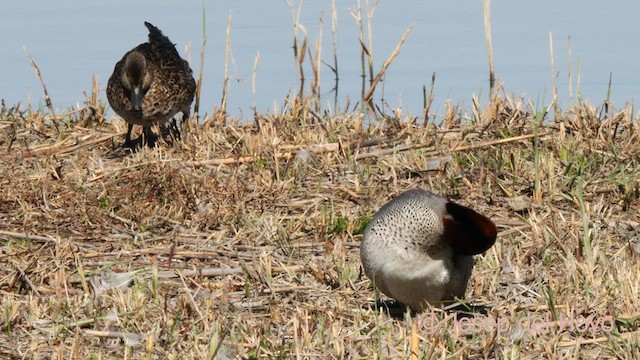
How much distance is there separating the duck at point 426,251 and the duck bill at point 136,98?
355 cm

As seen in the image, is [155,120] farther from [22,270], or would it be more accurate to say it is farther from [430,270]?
[430,270]

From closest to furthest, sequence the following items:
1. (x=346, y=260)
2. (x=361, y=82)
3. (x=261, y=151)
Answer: (x=346, y=260) < (x=261, y=151) < (x=361, y=82)

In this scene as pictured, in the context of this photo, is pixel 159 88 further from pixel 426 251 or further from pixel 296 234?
pixel 426 251

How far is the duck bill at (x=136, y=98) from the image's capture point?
7.95m

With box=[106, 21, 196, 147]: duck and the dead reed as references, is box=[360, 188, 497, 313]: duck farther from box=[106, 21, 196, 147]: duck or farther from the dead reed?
box=[106, 21, 196, 147]: duck

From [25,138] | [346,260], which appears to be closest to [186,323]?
[346,260]

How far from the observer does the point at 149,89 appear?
8234mm

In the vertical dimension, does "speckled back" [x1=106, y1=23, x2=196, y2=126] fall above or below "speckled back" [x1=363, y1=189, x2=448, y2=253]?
below

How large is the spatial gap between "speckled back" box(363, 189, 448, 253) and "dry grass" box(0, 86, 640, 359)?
0.29 m

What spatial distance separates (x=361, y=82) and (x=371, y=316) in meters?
6.49

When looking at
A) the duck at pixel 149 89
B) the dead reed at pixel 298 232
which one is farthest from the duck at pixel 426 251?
the duck at pixel 149 89

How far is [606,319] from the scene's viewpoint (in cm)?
454

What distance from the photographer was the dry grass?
177 inches

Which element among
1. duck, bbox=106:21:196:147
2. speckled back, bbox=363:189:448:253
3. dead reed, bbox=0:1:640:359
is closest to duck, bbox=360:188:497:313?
speckled back, bbox=363:189:448:253
